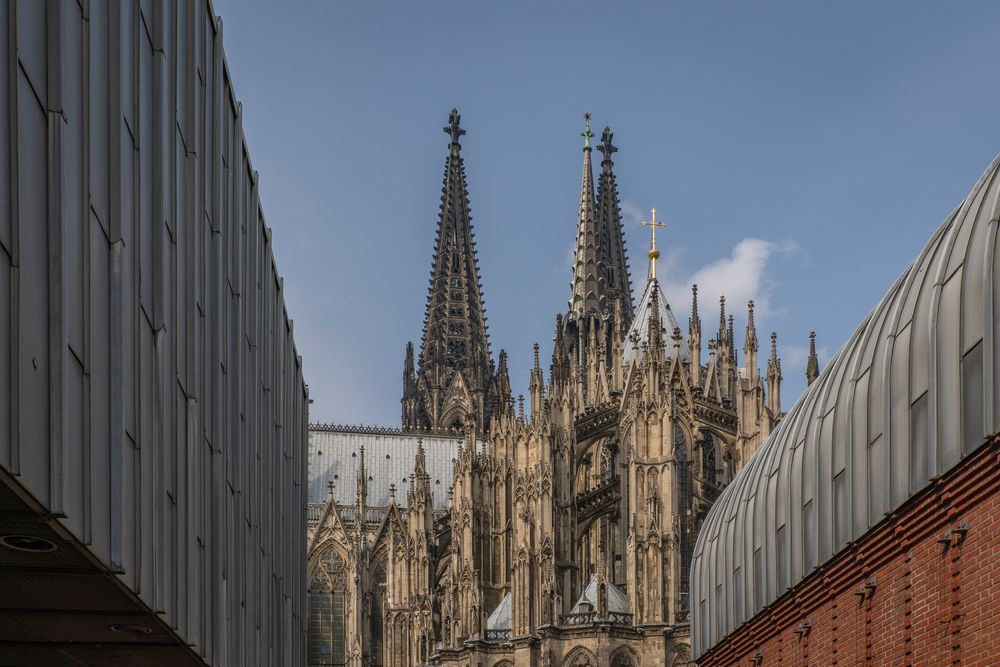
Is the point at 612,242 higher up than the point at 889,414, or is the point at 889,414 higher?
the point at 612,242

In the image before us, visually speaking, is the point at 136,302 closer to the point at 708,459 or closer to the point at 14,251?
the point at 14,251

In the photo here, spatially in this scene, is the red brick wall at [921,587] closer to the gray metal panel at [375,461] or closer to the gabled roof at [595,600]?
the gabled roof at [595,600]

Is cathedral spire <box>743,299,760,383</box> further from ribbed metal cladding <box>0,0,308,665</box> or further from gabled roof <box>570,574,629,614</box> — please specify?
ribbed metal cladding <box>0,0,308,665</box>

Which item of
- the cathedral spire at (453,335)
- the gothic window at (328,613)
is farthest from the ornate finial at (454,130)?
the gothic window at (328,613)

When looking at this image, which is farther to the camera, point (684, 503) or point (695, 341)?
point (695, 341)

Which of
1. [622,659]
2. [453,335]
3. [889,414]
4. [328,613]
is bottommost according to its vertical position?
[622,659]

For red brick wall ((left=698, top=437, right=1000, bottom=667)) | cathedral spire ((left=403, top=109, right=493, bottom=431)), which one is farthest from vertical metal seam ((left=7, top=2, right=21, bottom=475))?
cathedral spire ((left=403, top=109, right=493, bottom=431))

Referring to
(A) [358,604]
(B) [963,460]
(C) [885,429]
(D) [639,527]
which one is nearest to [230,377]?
(C) [885,429]

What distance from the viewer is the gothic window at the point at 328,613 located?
95250 millimetres

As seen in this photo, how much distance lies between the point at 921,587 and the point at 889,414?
2.20m

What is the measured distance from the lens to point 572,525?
7412cm

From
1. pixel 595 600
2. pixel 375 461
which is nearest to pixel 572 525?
pixel 595 600

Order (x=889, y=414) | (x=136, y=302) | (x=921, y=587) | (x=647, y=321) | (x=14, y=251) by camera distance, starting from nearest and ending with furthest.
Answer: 1. (x=14, y=251)
2. (x=136, y=302)
3. (x=921, y=587)
4. (x=889, y=414)
5. (x=647, y=321)

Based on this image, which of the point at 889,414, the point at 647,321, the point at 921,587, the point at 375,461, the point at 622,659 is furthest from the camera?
the point at 375,461
